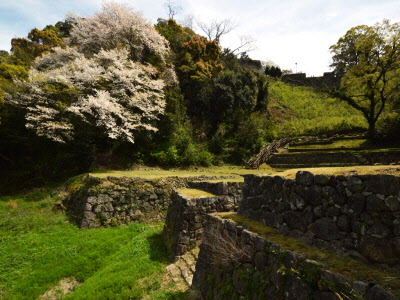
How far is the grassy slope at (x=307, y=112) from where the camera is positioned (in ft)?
71.5

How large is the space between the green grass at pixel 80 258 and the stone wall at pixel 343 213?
10.5 feet

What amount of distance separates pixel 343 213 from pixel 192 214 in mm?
4282

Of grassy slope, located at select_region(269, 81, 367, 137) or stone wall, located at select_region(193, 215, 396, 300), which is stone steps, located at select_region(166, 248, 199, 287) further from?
grassy slope, located at select_region(269, 81, 367, 137)

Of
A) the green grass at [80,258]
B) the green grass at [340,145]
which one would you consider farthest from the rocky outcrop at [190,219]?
the green grass at [340,145]

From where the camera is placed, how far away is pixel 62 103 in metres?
12.2

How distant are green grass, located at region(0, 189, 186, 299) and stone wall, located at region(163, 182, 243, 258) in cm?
58

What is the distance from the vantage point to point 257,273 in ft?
10.9

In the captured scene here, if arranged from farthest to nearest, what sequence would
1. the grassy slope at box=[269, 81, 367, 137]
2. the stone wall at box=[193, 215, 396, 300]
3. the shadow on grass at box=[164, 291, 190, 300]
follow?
1. the grassy slope at box=[269, 81, 367, 137]
2. the shadow on grass at box=[164, 291, 190, 300]
3. the stone wall at box=[193, 215, 396, 300]

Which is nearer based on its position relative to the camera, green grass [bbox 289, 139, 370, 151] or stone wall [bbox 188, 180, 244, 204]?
stone wall [bbox 188, 180, 244, 204]

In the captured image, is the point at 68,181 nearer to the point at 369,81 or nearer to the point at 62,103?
the point at 62,103

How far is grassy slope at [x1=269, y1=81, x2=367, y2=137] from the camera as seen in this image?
2180 centimetres

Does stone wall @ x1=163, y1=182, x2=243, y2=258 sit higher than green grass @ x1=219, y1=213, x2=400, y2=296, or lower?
lower

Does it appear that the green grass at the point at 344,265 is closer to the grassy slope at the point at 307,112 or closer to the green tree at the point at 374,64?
the green tree at the point at 374,64

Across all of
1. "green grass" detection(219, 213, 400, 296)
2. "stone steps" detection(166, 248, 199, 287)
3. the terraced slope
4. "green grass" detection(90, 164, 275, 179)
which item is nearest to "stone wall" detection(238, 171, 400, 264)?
"green grass" detection(219, 213, 400, 296)
